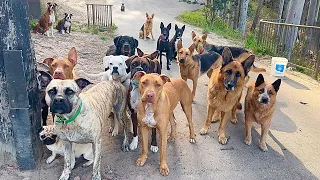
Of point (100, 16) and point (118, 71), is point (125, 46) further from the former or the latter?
point (100, 16)

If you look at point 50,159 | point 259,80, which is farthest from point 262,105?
point 50,159

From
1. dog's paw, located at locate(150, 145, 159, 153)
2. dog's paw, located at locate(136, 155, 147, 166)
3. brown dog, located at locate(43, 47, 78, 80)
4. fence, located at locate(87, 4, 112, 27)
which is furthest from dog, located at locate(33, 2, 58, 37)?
dog's paw, located at locate(136, 155, 147, 166)

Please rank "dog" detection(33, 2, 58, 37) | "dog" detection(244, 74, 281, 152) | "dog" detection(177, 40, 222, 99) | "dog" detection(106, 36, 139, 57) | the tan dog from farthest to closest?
"dog" detection(33, 2, 58, 37), "dog" detection(177, 40, 222, 99), "dog" detection(106, 36, 139, 57), "dog" detection(244, 74, 281, 152), the tan dog

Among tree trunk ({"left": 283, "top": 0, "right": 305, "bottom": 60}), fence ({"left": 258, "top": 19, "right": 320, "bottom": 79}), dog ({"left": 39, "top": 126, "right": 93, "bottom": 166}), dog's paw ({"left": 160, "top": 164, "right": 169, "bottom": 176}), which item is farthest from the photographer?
tree trunk ({"left": 283, "top": 0, "right": 305, "bottom": 60})

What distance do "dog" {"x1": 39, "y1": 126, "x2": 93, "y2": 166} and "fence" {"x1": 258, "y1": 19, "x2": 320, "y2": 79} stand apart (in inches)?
299

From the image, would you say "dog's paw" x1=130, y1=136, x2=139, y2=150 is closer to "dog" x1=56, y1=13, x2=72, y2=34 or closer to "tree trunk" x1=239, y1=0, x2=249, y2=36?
"dog" x1=56, y1=13, x2=72, y2=34

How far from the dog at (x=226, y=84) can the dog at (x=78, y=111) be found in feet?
5.76

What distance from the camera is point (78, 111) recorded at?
365 centimetres

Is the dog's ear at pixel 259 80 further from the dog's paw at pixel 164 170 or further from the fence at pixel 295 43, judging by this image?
the fence at pixel 295 43

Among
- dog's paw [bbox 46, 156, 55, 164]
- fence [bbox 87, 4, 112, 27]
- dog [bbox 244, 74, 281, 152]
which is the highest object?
fence [bbox 87, 4, 112, 27]

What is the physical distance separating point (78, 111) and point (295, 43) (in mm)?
9021

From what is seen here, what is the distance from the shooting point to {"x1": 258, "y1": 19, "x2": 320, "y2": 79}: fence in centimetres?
962

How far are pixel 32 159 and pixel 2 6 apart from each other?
6.57 feet

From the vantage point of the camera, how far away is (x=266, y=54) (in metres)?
11.9
